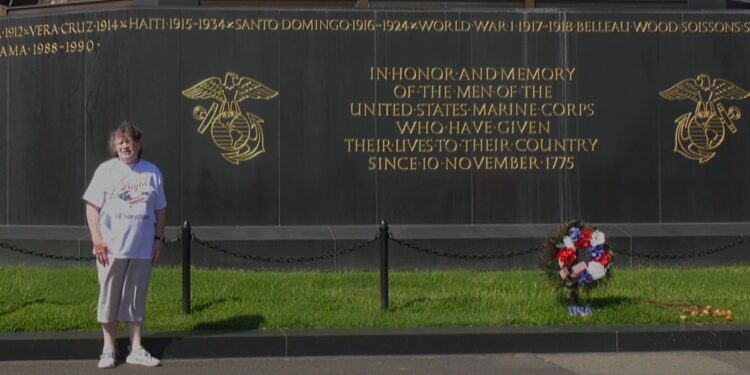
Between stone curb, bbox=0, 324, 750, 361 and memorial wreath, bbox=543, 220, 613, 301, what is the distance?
55cm

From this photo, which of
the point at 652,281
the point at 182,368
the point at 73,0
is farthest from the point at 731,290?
the point at 73,0

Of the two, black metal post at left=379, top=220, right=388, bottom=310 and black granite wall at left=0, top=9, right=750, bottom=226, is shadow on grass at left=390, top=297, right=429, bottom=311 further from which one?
black granite wall at left=0, top=9, right=750, bottom=226

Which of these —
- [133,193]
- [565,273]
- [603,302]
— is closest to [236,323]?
[133,193]

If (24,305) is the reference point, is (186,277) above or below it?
above

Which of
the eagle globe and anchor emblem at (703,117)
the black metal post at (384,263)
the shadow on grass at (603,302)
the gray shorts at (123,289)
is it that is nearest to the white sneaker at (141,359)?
the gray shorts at (123,289)

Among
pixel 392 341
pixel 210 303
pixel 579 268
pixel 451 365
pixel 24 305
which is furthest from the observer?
pixel 210 303

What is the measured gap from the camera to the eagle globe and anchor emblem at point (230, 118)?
45.0 feet

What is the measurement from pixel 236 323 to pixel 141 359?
1.28 meters

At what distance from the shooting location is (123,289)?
25.8ft

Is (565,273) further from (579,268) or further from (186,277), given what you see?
(186,277)

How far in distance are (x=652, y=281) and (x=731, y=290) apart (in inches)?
37.2

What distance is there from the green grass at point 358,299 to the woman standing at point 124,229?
1.08 metres

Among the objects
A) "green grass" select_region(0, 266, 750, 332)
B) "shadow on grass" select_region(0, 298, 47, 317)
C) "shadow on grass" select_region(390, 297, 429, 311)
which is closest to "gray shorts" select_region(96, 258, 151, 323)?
"green grass" select_region(0, 266, 750, 332)

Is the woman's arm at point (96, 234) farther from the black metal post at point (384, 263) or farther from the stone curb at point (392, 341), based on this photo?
the black metal post at point (384, 263)
